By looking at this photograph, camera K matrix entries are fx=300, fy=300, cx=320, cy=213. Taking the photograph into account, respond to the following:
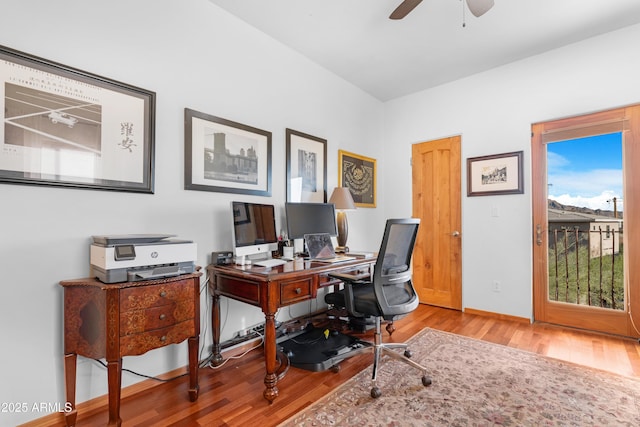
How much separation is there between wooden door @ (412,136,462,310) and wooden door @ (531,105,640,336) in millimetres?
788

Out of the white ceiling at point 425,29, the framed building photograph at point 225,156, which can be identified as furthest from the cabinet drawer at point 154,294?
the white ceiling at point 425,29

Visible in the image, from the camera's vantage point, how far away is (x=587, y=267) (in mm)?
2992

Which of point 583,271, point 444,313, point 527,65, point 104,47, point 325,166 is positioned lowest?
point 444,313

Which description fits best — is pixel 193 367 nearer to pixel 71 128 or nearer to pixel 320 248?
pixel 320 248

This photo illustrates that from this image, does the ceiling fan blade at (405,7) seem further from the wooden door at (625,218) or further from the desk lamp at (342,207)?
the wooden door at (625,218)

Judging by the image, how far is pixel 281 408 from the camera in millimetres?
1750

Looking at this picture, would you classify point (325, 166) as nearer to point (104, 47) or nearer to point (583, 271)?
point (104, 47)

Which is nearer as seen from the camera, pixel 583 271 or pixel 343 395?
pixel 343 395

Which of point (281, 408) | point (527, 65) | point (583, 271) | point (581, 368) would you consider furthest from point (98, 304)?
point (527, 65)

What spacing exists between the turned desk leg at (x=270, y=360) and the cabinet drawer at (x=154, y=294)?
482 mm

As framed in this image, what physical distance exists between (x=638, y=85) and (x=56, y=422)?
4.96 metres

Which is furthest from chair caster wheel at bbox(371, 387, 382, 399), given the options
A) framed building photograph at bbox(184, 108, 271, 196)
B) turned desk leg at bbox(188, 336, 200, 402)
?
framed building photograph at bbox(184, 108, 271, 196)

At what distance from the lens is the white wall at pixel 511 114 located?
282cm

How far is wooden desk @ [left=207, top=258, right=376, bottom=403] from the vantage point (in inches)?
71.7
